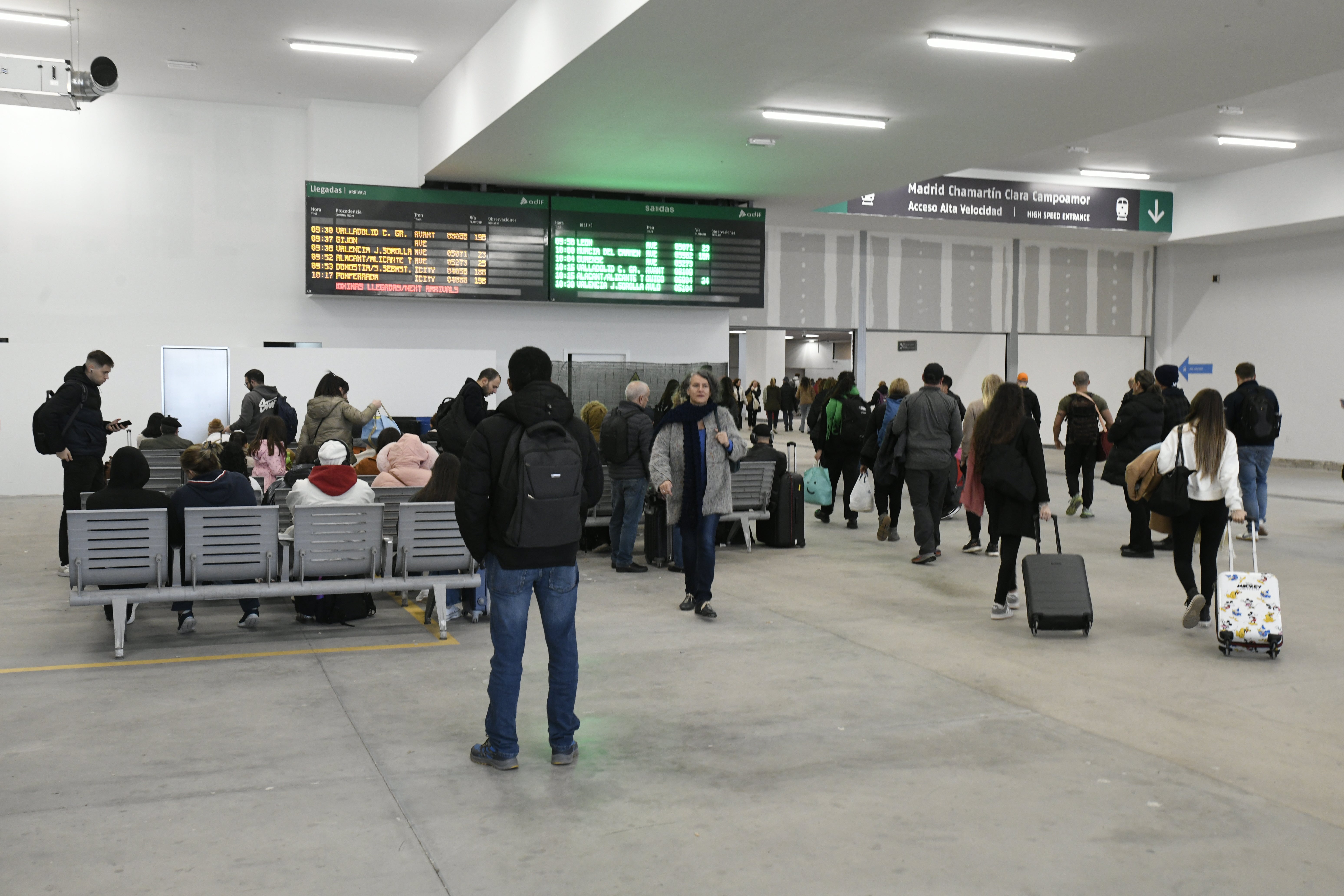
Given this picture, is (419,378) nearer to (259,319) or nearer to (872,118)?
(259,319)

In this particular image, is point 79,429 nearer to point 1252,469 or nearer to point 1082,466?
point 1082,466

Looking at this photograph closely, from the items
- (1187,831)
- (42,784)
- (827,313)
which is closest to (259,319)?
(827,313)

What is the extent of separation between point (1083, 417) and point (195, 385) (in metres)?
9.98

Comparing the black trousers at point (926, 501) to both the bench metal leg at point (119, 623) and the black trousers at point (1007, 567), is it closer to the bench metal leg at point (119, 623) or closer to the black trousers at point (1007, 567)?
the black trousers at point (1007, 567)

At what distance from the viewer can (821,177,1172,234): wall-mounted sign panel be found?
16172mm

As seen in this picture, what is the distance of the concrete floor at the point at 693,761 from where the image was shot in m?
3.28

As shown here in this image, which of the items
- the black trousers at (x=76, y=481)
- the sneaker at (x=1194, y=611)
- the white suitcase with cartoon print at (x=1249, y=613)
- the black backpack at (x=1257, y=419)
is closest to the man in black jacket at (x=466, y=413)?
the black trousers at (x=76, y=481)

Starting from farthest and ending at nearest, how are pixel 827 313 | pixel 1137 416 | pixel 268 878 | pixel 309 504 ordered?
pixel 827 313 < pixel 1137 416 < pixel 309 504 < pixel 268 878

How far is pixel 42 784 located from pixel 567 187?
10.7 metres

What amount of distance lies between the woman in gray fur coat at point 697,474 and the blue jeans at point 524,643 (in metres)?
2.61

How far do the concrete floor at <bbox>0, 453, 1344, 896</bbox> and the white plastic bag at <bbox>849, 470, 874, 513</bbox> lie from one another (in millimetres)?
4014

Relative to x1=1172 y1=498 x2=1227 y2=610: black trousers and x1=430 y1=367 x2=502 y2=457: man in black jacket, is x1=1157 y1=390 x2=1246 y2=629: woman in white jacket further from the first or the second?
x1=430 y1=367 x2=502 y2=457: man in black jacket

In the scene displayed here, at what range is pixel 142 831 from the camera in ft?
11.5

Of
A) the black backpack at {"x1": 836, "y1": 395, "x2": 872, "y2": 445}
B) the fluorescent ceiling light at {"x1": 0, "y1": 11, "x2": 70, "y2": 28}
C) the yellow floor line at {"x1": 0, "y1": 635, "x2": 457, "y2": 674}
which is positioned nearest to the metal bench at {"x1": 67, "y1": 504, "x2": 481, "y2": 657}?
the yellow floor line at {"x1": 0, "y1": 635, "x2": 457, "y2": 674}
